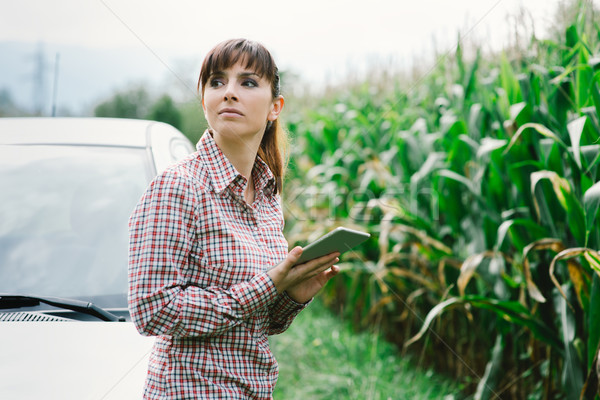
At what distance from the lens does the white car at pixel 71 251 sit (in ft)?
5.07

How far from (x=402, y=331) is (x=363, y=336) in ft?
0.93

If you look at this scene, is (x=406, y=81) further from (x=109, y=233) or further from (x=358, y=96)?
(x=109, y=233)

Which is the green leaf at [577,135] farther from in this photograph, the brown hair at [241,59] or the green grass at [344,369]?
the green grass at [344,369]

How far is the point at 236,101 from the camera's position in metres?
1.43

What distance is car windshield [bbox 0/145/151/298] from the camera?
6.52ft

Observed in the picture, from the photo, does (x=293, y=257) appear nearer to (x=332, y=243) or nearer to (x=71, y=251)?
(x=332, y=243)

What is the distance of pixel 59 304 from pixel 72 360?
0.95 ft

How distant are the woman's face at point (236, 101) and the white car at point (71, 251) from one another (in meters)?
0.68

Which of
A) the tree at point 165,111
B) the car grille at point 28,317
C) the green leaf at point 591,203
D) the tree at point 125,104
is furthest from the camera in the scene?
the tree at point 125,104

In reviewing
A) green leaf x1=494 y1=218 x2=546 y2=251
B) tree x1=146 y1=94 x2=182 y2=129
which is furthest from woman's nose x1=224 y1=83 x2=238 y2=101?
tree x1=146 y1=94 x2=182 y2=129

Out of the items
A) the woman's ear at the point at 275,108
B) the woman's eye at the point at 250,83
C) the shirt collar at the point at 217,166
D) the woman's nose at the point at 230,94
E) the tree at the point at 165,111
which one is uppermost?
the woman's eye at the point at 250,83

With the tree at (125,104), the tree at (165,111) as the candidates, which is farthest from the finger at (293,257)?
the tree at (125,104)

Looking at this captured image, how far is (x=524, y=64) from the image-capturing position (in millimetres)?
3283

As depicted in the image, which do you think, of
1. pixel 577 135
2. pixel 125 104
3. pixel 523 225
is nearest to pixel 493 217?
pixel 523 225
